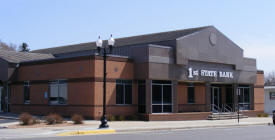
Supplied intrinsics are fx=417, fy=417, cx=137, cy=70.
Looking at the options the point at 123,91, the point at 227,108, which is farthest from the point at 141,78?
the point at 227,108

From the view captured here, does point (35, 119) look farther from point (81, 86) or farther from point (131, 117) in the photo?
point (131, 117)

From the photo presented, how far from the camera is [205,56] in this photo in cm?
3703

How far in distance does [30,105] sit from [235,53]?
20081 mm

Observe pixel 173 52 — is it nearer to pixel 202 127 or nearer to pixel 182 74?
pixel 182 74

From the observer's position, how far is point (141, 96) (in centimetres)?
3375

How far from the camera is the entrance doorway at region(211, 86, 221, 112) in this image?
138 feet

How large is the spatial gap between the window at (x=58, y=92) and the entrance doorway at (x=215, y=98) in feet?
51.5

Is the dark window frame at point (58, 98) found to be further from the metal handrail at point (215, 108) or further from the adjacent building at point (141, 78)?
the metal handrail at point (215, 108)

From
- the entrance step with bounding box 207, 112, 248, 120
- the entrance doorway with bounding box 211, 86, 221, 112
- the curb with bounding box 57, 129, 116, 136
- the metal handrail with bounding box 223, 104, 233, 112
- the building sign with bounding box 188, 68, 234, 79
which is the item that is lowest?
the entrance step with bounding box 207, 112, 248, 120

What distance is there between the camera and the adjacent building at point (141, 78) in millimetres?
31812

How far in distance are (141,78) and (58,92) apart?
268 inches

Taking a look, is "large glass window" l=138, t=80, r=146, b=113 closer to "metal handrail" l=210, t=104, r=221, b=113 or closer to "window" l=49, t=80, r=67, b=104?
"window" l=49, t=80, r=67, b=104

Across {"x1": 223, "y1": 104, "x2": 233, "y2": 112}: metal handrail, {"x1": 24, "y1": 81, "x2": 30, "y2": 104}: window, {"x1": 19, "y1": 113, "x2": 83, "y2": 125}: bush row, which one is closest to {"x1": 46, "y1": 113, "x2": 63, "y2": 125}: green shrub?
{"x1": 19, "y1": 113, "x2": 83, "y2": 125}: bush row

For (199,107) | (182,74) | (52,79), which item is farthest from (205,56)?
(52,79)
